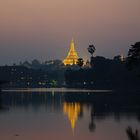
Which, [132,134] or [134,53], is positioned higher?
[134,53]

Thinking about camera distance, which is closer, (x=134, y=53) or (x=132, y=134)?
(x=132, y=134)

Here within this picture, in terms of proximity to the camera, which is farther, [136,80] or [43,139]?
[136,80]

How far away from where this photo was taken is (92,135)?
92.4ft

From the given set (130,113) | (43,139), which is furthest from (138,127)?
(130,113)

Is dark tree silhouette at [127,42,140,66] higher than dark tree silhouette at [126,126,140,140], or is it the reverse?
dark tree silhouette at [127,42,140,66]

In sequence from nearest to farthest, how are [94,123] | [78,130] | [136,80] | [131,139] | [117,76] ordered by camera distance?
[131,139] < [78,130] < [94,123] < [136,80] < [117,76]

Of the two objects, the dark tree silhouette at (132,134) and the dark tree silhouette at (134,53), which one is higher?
the dark tree silhouette at (134,53)

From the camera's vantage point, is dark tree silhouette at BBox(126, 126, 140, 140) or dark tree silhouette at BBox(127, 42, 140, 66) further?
dark tree silhouette at BBox(127, 42, 140, 66)

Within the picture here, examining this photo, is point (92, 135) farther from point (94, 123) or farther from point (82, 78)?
point (82, 78)

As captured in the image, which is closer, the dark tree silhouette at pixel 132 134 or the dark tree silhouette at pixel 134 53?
the dark tree silhouette at pixel 132 134

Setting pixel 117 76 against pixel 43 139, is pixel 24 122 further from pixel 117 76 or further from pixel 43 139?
pixel 117 76

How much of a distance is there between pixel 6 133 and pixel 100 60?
116 m

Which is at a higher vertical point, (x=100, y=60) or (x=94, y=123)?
(x=100, y=60)

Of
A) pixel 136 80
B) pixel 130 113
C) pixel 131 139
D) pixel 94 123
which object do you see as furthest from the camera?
pixel 136 80
